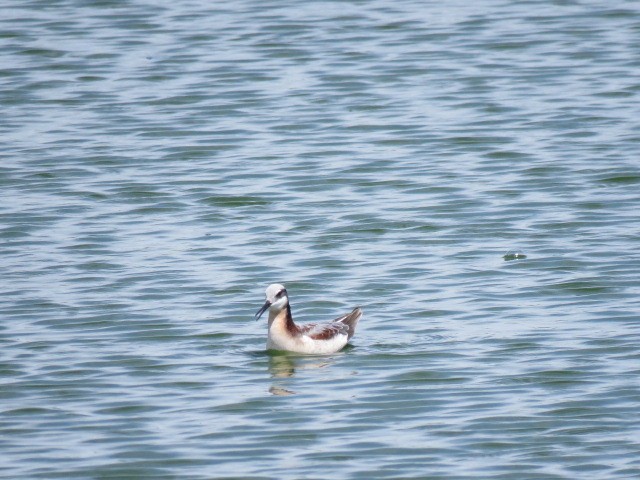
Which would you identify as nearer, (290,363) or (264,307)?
(290,363)

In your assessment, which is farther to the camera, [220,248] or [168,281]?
[220,248]

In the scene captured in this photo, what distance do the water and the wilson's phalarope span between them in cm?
20

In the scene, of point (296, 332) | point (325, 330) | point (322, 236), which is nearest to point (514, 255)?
point (322, 236)

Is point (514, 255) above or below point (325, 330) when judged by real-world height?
below

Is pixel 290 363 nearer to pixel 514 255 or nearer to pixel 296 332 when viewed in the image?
pixel 296 332

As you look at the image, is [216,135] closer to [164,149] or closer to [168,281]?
[164,149]

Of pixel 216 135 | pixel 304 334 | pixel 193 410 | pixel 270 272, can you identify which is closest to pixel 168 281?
pixel 270 272

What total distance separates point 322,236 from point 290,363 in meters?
4.45

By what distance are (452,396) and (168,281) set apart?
15.7 feet

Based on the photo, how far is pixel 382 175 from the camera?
2156 cm

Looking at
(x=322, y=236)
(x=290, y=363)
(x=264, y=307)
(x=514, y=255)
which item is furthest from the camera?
(x=322, y=236)

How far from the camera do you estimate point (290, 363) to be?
14289 millimetres

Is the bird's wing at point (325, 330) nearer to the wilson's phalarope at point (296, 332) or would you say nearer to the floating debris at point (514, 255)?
the wilson's phalarope at point (296, 332)

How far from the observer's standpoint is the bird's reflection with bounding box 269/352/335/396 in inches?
551
